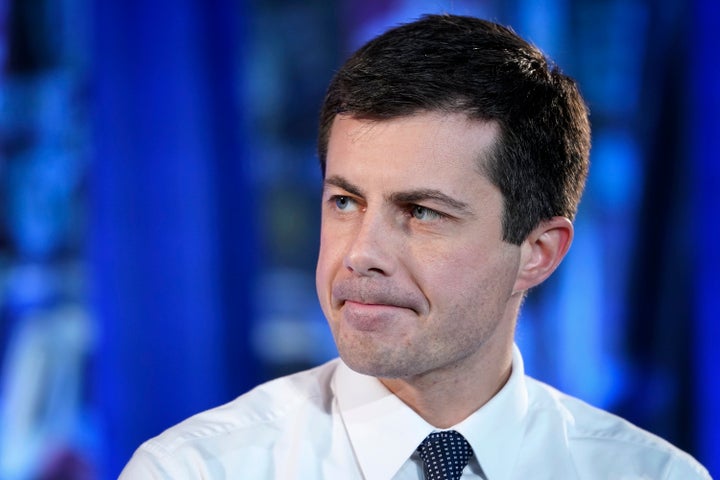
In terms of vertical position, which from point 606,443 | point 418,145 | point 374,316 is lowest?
point 606,443

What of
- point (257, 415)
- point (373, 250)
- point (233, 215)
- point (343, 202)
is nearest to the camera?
point (373, 250)

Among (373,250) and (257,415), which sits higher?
(373,250)

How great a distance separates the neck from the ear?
0.13m

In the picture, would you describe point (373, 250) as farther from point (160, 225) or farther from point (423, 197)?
point (160, 225)

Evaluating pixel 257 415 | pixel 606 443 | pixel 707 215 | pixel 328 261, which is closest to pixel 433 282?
pixel 328 261

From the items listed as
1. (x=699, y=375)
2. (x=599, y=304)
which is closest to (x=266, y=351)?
(x=599, y=304)

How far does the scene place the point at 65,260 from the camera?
3.17 metres

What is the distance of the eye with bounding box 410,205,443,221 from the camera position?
1.66m

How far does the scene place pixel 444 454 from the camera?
A: 1749 mm

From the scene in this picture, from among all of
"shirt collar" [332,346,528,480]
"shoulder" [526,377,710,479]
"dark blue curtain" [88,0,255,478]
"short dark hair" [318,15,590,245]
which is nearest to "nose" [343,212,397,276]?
"short dark hair" [318,15,590,245]

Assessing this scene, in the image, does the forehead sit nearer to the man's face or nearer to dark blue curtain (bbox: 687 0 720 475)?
the man's face

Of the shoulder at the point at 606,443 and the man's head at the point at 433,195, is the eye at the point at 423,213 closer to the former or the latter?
the man's head at the point at 433,195

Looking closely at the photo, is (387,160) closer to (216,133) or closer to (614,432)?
(614,432)

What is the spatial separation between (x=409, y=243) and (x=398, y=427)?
333mm
